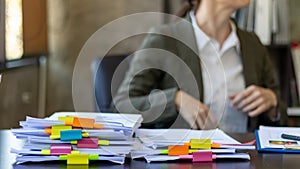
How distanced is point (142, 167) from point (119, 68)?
937 millimetres

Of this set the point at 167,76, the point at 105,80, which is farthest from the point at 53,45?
the point at 167,76

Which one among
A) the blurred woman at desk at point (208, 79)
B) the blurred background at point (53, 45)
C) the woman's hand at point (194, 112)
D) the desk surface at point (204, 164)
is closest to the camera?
the desk surface at point (204, 164)

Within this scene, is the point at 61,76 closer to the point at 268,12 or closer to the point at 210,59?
the point at 268,12

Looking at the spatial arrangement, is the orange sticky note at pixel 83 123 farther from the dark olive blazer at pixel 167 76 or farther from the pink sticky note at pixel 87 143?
the dark olive blazer at pixel 167 76

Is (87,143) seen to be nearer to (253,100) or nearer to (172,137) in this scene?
(172,137)

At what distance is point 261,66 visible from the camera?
2043 mm

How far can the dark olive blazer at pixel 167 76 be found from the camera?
5.72 feet

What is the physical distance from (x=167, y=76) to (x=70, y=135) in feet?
2.64

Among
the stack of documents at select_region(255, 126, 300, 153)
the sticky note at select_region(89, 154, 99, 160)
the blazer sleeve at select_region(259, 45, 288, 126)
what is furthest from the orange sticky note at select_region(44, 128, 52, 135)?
the blazer sleeve at select_region(259, 45, 288, 126)

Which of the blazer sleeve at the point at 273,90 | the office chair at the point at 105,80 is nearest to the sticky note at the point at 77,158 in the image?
the office chair at the point at 105,80

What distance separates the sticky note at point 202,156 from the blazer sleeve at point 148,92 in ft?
1.83

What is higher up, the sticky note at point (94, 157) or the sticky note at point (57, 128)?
the sticky note at point (57, 128)

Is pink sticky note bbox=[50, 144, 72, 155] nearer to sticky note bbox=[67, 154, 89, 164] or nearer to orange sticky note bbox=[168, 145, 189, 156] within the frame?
sticky note bbox=[67, 154, 89, 164]

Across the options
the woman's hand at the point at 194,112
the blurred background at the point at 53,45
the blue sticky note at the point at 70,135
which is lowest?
the blue sticky note at the point at 70,135
